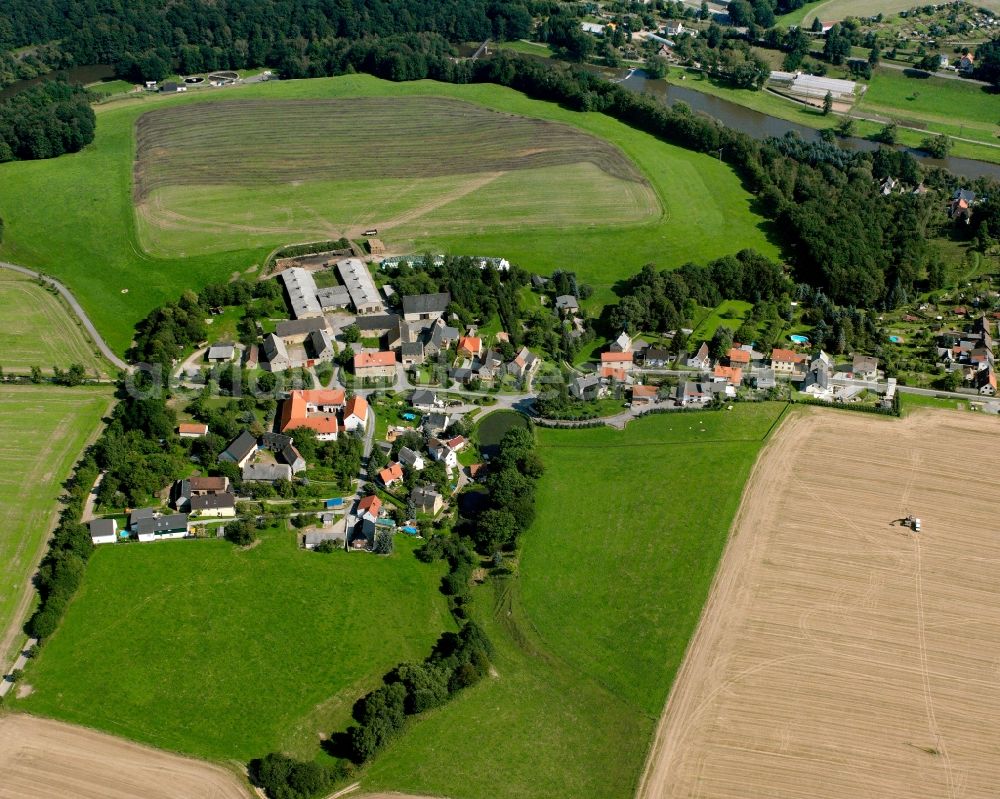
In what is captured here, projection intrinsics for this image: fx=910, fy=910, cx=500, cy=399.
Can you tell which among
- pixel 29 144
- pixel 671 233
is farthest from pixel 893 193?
pixel 29 144

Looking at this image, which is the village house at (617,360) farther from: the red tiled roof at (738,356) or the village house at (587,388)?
the red tiled roof at (738,356)

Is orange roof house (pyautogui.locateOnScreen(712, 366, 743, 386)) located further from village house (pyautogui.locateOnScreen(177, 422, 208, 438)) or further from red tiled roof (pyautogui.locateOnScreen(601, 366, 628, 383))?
village house (pyautogui.locateOnScreen(177, 422, 208, 438))

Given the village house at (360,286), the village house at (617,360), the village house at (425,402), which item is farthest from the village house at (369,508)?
the village house at (360,286)

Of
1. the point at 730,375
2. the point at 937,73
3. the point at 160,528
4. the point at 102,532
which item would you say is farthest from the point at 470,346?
the point at 937,73

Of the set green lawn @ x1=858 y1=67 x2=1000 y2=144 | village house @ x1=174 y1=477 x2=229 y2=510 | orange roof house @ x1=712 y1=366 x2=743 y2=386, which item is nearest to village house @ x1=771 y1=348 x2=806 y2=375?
orange roof house @ x1=712 y1=366 x2=743 y2=386

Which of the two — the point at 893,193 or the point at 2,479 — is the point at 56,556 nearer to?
the point at 2,479

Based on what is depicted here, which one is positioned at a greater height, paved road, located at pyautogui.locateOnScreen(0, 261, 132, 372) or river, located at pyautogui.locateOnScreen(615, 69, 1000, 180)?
river, located at pyautogui.locateOnScreen(615, 69, 1000, 180)
